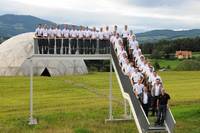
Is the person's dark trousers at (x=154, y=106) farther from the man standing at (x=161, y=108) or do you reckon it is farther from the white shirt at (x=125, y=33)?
the white shirt at (x=125, y=33)

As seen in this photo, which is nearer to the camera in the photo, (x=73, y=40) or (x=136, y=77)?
(x=136, y=77)

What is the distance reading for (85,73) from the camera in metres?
86.5

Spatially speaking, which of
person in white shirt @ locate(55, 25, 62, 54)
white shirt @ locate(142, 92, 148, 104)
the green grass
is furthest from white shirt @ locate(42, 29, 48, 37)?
the green grass

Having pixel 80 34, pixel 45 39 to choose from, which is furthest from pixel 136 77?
pixel 45 39

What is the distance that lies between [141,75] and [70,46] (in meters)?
8.33

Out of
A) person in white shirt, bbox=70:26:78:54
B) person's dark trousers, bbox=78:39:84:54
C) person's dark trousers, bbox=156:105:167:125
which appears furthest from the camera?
person's dark trousers, bbox=78:39:84:54

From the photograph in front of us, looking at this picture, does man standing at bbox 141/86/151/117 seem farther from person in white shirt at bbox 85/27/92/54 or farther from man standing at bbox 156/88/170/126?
person in white shirt at bbox 85/27/92/54

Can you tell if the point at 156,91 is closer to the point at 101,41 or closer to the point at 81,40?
the point at 101,41

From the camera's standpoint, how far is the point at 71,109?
120 ft

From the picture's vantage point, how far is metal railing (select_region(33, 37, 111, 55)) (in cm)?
3288

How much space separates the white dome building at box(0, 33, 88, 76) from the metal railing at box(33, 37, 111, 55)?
4748 cm

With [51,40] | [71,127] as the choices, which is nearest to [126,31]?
[51,40]

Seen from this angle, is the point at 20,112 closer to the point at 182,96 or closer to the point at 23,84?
the point at 182,96

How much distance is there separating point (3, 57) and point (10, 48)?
104 inches
